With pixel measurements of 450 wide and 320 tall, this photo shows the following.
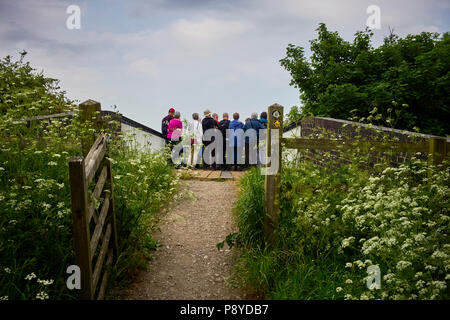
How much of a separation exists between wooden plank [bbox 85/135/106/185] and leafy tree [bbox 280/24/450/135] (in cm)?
711

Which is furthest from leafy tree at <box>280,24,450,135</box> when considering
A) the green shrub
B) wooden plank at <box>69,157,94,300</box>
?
wooden plank at <box>69,157,94,300</box>

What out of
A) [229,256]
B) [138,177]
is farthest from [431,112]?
[138,177]

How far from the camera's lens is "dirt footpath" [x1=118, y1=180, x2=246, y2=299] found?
4.30 metres

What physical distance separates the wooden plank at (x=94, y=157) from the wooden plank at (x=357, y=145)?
2380mm

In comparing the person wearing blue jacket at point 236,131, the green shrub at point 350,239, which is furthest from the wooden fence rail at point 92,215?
the person wearing blue jacket at point 236,131

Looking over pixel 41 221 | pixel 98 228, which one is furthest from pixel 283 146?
pixel 41 221

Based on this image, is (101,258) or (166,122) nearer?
(101,258)

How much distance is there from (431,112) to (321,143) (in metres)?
9.92

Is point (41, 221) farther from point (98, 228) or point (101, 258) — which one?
point (101, 258)

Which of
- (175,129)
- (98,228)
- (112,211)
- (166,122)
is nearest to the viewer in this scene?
(98,228)

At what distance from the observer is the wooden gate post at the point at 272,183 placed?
16.0ft

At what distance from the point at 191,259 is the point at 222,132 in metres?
→ 7.02

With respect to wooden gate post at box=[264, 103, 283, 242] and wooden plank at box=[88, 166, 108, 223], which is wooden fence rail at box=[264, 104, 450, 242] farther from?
wooden plank at box=[88, 166, 108, 223]

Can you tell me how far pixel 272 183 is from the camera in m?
4.93
